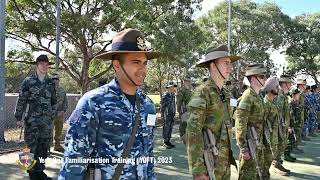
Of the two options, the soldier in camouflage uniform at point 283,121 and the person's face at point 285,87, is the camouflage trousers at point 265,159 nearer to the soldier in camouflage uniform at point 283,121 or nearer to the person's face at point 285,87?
the soldier in camouflage uniform at point 283,121

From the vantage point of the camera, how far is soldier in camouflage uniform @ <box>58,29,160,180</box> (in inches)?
90.0

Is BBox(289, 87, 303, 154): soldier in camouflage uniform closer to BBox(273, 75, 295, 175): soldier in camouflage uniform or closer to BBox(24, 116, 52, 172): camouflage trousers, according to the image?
BBox(273, 75, 295, 175): soldier in camouflage uniform

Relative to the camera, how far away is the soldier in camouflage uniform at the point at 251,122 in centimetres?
513

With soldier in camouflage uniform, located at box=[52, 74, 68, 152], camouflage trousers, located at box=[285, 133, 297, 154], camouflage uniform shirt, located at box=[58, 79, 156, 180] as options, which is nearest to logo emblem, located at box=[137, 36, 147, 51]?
camouflage uniform shirt, located at box=[58, 79, 156, 180]

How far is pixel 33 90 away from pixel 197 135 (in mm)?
3294

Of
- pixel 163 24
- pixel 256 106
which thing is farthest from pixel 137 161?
pixel 163 24

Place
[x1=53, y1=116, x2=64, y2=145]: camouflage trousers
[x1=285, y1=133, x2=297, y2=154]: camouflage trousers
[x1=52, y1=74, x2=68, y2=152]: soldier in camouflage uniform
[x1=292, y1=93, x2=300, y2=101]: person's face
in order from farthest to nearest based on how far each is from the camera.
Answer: [x1=292, y1=93, x2=300, y2=101]: person's face
[x1=53, y1=116, x2=64, y2=145]: camouflage trousers
[x1=52, y1=74, x2=68, y2=152]: soldier in camouflage uniform
[x1=285, y1=133, x2=297, y2=154]: camouflage trousers

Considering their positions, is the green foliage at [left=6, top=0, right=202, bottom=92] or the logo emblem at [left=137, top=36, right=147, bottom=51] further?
the green foliage at [left=6, top=0, right=202, bottom=92]

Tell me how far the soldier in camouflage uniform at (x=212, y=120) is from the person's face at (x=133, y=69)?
132 centimetres

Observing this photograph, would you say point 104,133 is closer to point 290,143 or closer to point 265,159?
point 265,159

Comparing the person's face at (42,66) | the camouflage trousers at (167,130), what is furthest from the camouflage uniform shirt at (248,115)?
the camouflage trousers at (167,130)

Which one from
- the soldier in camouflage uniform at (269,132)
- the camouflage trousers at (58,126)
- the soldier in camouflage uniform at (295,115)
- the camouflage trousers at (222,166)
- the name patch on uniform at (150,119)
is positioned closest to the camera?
the name patch on uniform at (150,119)

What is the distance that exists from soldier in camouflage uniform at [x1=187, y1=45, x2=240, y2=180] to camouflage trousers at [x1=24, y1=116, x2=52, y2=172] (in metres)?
3.08

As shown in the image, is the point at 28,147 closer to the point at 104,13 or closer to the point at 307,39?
the point at 104,13
